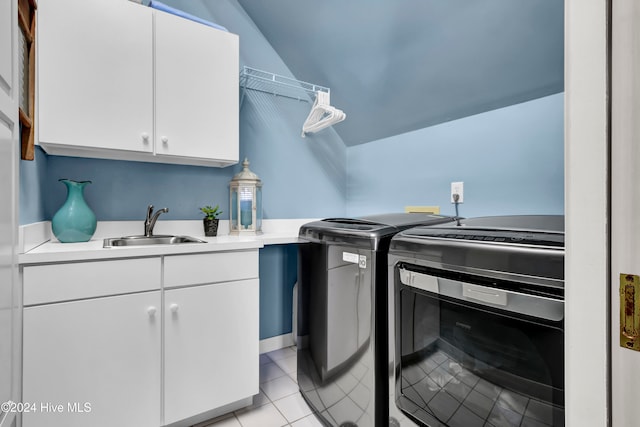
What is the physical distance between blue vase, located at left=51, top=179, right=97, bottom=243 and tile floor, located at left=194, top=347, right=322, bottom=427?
3.71 ft

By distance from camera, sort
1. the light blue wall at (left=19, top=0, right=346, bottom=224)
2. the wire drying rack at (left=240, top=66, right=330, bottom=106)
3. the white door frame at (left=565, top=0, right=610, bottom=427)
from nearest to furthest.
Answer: the white door frame at (left=565, top=0, right=610, bottom=427)
the light blue wall at (left=19, top=0, right=346, bottom=224)
the wire drying rack at (left=240, top=66, right=330, bottom=106)

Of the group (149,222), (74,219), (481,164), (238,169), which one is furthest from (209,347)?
(481,164)

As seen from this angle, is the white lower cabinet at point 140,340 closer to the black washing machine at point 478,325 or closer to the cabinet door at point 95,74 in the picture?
the cabinet door at point 95,74

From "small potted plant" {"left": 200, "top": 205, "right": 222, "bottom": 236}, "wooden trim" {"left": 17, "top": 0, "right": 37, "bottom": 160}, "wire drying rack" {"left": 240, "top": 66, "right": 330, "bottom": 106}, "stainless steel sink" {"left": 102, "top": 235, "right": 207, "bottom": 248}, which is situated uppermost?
"wire drying rack" {"left": 240, "top": 66, "right": 330, "bottom": 106}

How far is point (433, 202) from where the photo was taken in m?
2.00

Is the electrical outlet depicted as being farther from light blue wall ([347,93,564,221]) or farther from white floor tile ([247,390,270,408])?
white floor tile ([247,390,270,408])

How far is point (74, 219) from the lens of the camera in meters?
1.46

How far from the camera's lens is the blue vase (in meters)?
1.45

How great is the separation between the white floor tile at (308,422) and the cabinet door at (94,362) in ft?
2.15

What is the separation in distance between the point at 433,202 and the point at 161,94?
176 cm

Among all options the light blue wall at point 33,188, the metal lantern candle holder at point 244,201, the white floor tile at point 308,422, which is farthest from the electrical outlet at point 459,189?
the light blue wall at point 33,188

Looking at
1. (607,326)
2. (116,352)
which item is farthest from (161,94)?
(607,326)

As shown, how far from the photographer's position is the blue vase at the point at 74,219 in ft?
4.75

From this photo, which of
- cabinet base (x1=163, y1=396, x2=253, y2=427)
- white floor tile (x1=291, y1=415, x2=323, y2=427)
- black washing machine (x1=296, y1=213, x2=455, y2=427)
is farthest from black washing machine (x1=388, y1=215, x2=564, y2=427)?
cabinet base (x1=163, y1=396, x2=253, y2=427)
